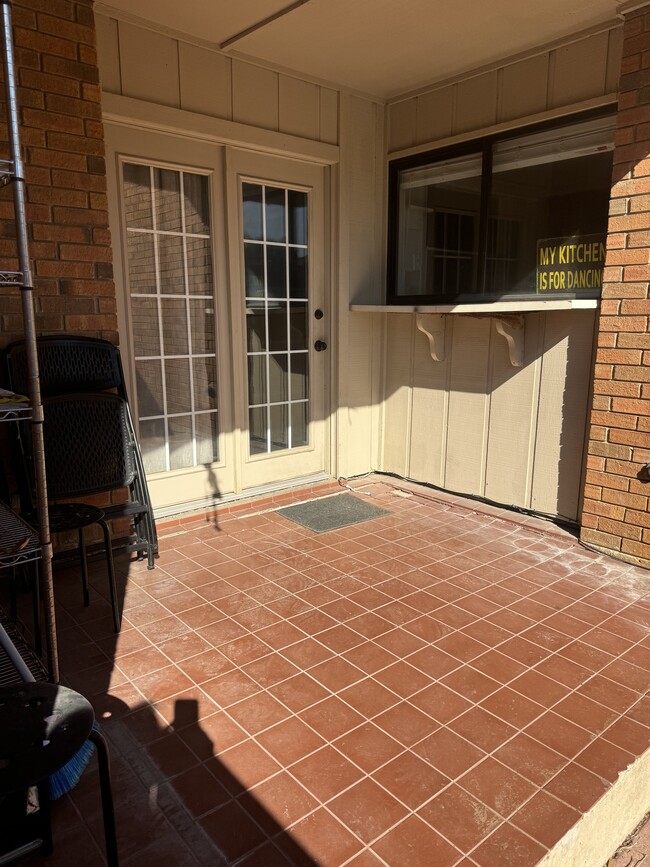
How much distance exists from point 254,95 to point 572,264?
6.90ft

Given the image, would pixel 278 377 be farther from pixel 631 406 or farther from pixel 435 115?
pixel 631 406

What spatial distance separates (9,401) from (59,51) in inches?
82.9

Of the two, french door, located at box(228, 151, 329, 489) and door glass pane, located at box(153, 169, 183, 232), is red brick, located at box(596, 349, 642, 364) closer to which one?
french door, located at box(228, 151, 329, 489)

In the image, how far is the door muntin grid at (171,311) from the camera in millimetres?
3426

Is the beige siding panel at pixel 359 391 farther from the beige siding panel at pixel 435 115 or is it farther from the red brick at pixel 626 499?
the red brick at pixel 626 499

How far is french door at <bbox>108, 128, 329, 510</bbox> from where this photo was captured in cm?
345

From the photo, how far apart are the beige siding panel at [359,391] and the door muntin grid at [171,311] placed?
105 centimetres

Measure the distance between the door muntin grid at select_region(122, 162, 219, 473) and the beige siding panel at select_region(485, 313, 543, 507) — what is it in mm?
1752

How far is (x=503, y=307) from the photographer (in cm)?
344

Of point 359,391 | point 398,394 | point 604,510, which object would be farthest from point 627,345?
point 359,391

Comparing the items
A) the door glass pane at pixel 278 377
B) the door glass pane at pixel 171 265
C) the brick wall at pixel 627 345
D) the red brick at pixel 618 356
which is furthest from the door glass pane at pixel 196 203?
the red brick at pixel 618 356

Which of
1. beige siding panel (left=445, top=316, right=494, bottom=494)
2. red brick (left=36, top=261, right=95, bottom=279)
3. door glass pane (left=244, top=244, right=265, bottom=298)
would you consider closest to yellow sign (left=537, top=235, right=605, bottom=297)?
beige siding panel (left=445, top=316, right=494, bottom=494)

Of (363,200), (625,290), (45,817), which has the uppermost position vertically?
(363,200)

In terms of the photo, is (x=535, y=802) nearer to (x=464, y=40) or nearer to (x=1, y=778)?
(x=1, y=778)
